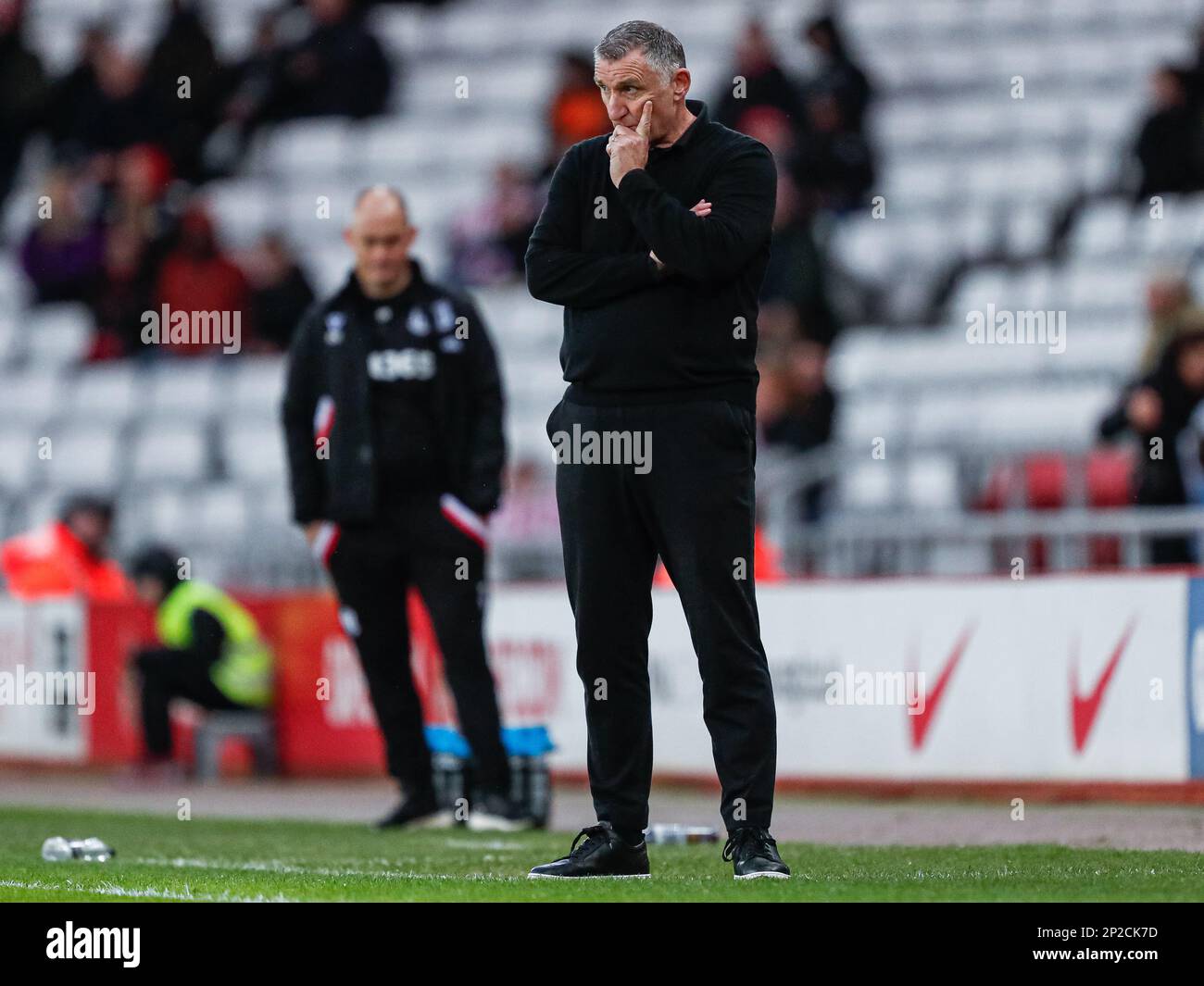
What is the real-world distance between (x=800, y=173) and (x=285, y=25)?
673 centimetres

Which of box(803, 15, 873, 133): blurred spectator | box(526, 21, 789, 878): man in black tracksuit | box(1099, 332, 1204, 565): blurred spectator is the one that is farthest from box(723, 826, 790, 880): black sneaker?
box(803, 15, 873, 133): blurred spectator

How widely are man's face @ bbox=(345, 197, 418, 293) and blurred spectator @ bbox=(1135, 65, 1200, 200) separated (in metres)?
7.26

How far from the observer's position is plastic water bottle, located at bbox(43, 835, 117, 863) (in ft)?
27.2

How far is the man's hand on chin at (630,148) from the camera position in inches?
259

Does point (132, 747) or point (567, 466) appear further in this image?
point (132, 747)

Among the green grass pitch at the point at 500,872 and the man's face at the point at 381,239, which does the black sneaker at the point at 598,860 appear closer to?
the green grass pitch at the point at 500,872

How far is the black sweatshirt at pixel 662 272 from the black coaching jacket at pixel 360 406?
2958 millimetres

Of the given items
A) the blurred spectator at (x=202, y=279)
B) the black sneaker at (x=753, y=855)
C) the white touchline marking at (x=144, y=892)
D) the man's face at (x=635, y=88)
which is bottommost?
the white touchline marking at (x=144, y=892)

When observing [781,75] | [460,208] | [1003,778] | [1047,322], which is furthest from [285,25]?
[1003,778]

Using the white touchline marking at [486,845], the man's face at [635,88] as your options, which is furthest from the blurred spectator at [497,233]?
the man's face at [635,88]

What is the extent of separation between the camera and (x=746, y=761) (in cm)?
663

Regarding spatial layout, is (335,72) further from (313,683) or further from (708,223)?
(708,223)
